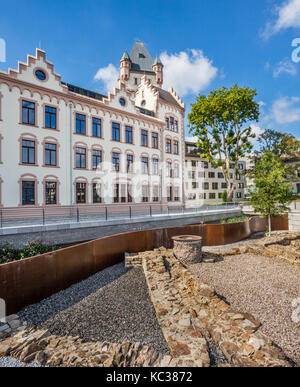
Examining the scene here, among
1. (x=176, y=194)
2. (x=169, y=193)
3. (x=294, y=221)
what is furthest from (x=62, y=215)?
(x=294, y=221)

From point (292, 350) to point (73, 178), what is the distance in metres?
20.9

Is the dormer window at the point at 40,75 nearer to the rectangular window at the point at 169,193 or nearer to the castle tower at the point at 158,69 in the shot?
the rectangular window at the point at 169,193

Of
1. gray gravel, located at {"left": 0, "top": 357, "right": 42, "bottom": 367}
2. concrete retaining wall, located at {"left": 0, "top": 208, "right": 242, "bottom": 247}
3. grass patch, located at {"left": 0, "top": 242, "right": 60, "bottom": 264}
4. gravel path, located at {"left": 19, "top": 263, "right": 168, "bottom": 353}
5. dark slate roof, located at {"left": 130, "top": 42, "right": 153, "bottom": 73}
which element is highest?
dark slate roof, located at {"left": 130, "top": 42, "right": 153, "bottom": 73}

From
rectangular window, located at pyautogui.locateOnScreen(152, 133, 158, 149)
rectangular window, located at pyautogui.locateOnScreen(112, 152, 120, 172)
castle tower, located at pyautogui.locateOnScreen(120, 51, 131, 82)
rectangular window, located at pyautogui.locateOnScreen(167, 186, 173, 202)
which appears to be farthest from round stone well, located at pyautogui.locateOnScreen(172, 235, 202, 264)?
castle tower, located at pyautogui.locateOnScreen(120, 51, 131, 82)

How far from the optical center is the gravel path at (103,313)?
228 inches

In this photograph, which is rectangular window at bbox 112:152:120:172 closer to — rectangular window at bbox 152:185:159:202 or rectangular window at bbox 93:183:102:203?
rectangular window at bbox 93:183:102:203

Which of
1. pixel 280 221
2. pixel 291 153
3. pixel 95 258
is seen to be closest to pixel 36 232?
pixel 95 258

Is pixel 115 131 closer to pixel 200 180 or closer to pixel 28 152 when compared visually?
pixel 28 152

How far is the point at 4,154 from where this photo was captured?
1795 cm

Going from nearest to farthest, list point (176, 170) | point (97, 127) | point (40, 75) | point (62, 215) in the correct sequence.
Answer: point (40, 75)
point (62, 215)
point (97, 127)
point (176, 170)

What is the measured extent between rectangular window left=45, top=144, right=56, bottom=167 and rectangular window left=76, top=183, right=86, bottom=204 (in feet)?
10.7

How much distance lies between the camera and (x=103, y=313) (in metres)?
6.93

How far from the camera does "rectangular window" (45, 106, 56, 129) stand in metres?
20.3

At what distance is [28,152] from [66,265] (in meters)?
14.3
